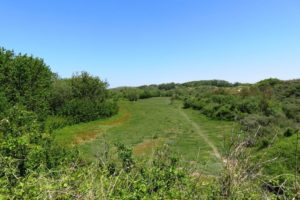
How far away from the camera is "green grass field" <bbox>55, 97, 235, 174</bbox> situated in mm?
25656

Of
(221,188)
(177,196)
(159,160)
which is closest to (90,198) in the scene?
(177,196)

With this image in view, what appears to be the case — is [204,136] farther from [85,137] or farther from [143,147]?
[85,137]

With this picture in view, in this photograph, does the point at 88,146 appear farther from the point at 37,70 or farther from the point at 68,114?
the point at 68,114

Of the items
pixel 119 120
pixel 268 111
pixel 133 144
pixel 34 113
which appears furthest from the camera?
pixel 119 120

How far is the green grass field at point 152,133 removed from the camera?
25656mm

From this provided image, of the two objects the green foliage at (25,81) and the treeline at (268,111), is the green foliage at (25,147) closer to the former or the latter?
the treeline at (268,111)

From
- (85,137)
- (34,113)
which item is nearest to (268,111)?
(85,137)

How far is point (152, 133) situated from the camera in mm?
34156

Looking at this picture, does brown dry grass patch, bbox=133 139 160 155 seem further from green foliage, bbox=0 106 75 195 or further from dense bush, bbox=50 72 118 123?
dense bush, bbox=50 72 118 123

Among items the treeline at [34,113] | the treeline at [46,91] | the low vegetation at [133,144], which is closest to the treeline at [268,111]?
the low vegetation at [133,144]

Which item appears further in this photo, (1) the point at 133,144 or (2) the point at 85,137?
(2) the point at 85,137

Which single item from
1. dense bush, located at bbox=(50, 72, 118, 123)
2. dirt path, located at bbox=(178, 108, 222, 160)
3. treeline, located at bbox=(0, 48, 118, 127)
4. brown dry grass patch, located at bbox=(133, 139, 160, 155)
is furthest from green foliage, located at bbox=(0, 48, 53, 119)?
dirt path, located at bbox=(178, 108, 222, 160)

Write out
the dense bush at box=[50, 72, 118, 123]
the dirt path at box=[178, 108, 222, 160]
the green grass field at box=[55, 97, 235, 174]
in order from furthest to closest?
the dense bush at box=[50, 72, 118, 123] → the green grass field at box=[55, 97, 235, 174] → the dirt path at box=[178, 108, 222, 160]

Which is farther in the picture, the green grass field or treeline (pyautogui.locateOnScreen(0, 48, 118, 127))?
treeline (pyautogui.locateOnScreen(0, 48, 118, 127))
